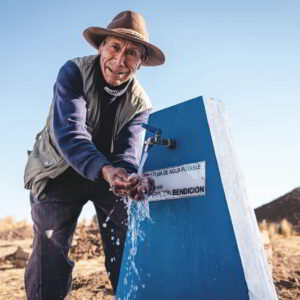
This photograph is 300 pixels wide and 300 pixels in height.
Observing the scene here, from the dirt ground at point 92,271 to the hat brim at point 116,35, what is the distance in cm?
274

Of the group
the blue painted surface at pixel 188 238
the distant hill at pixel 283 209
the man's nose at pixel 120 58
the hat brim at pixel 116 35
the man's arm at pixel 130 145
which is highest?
the distant hill at pixel 283 209

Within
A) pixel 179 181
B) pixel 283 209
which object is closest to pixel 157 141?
pixel 179 181

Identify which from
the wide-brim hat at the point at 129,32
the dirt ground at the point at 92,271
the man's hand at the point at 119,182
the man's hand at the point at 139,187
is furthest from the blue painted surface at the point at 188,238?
the dirt ground at the point at 92,271

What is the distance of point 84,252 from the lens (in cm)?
783

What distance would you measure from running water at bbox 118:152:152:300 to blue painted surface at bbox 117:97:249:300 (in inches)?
0.5

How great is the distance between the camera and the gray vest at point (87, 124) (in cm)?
264

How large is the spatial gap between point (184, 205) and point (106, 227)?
3.17ft

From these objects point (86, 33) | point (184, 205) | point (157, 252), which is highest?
point (86, 33)

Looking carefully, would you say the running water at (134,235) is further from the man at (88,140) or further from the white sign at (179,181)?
the man at (88,140)

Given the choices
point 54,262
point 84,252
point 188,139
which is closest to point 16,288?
point 84,252

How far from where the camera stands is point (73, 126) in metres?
2.42

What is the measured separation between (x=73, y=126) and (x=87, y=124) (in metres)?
0.30

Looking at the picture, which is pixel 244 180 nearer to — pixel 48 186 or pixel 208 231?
pixel 208 231

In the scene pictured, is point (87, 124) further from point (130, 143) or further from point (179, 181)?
point (179, 181)
